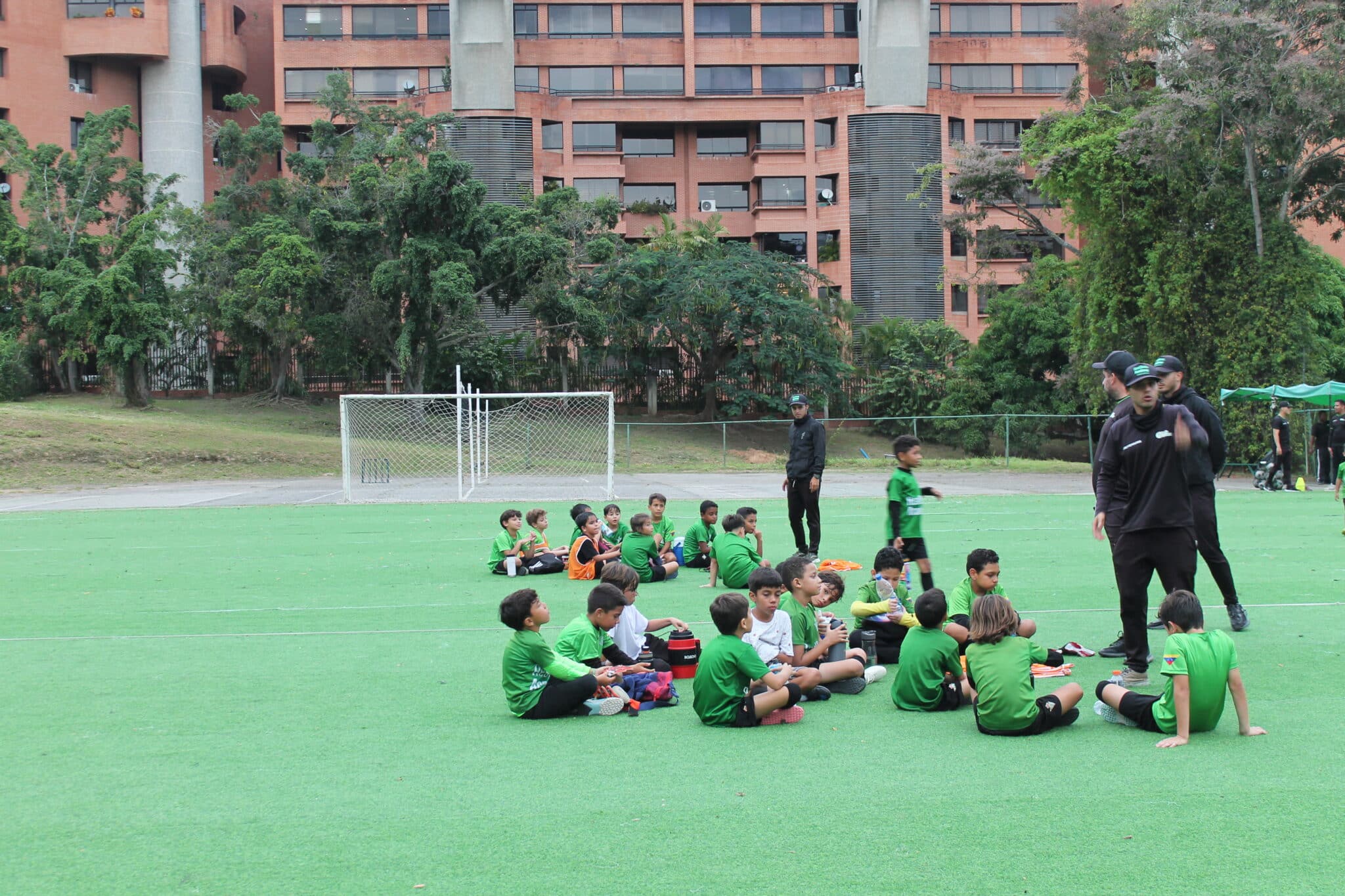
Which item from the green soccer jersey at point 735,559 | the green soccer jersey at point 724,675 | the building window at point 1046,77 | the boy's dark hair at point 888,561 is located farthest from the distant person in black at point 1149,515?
the building window at point 1046,77

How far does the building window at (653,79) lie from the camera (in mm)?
56906

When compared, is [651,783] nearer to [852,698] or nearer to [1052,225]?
[852,698]

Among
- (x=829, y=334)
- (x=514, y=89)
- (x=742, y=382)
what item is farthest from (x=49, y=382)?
(x=829, y=334)

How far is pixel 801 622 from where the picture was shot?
782cm

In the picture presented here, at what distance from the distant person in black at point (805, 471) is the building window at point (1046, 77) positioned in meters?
49.5

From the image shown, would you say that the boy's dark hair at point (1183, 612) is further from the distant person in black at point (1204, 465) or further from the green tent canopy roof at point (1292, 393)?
the green tent canopy roof at point (1292, 393)

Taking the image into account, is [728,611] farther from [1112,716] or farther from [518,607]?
[1112,716]

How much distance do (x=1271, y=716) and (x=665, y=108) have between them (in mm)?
52216

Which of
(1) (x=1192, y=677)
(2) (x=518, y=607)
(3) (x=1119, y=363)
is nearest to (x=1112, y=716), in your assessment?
(1) (x=1192, y=677)

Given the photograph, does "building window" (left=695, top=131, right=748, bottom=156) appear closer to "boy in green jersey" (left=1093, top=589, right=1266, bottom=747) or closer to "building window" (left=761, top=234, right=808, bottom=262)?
"building window" (left=761, top=234, right=808, bottom=262)

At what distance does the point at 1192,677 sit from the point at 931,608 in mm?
1457

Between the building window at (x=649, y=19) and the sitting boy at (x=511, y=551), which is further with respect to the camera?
the building window at (x=649, y=19)

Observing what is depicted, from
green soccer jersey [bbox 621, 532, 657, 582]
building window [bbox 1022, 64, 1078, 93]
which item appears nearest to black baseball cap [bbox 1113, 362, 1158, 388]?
green soccer jersey [bbox 621, 532, 657, 582]

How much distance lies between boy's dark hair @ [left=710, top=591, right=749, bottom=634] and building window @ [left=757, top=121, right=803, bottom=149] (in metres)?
51.0
